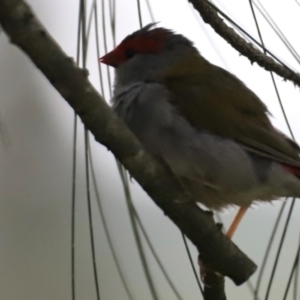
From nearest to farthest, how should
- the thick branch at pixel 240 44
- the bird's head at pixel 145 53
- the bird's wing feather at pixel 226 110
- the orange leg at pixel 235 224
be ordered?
1. the thick branch at pixel 240 44
2. the bird's wing feather at pixel 226 110
3. the orange leg at pixel 235 224
4. the bird's head at pixel 145 53

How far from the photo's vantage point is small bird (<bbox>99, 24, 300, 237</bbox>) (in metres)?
1.34

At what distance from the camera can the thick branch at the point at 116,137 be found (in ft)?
2.64

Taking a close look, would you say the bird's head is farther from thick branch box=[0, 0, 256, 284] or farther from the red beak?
thick branch box=[0, 0, 256, 284]

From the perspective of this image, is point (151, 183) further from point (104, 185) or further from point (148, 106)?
point (104, 185)

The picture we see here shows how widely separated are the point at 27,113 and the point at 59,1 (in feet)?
1.61

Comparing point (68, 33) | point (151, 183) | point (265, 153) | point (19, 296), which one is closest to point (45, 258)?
point (19, 296)

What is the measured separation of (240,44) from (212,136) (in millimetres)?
227

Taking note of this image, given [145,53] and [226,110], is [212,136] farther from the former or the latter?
[145,53]

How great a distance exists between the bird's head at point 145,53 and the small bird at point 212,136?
0.24 feet

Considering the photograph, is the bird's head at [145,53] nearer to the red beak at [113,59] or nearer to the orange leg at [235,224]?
the red beak at [113,59]

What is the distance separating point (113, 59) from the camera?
67.4 inches

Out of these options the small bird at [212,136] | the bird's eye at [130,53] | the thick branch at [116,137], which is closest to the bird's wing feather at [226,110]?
the small bird at [212,136]

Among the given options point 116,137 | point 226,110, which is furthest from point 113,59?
point 116,137

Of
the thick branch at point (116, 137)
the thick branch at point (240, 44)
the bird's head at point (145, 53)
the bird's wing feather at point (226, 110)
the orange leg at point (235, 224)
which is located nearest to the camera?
the thick branch at point (116, 137)
